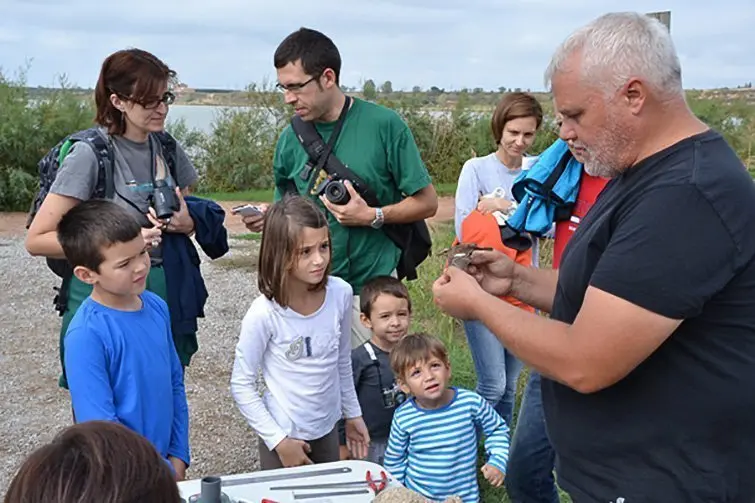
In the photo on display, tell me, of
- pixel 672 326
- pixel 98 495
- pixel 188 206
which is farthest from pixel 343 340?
pixel 98 495

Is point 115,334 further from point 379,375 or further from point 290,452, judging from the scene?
point 379,375

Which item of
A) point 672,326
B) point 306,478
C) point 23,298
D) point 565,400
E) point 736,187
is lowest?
point 23,298

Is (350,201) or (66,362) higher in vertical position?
(350,201)

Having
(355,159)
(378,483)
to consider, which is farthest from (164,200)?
(378,483)

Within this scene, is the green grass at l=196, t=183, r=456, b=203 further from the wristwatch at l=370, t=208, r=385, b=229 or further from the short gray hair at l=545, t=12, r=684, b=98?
the short gray hair at l=545, t=12, r=684, b=98

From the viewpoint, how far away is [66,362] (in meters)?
2.68

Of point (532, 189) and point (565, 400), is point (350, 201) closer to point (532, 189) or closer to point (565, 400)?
point (532, 189)

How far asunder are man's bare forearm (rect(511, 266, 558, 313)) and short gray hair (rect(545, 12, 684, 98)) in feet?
3.01

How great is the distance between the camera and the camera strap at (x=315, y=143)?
12.1 ft

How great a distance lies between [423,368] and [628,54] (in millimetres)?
1853

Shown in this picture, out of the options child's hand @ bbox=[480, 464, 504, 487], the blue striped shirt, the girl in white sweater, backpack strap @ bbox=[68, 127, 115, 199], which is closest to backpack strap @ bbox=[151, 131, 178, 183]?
backpack strap @ bbox=[68, 127, 115, 199]

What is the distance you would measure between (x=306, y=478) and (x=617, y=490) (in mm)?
979

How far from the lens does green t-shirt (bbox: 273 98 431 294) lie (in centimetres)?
369

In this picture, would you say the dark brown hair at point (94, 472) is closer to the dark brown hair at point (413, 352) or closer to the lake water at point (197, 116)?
the dark brown hair at point (413, 352)
